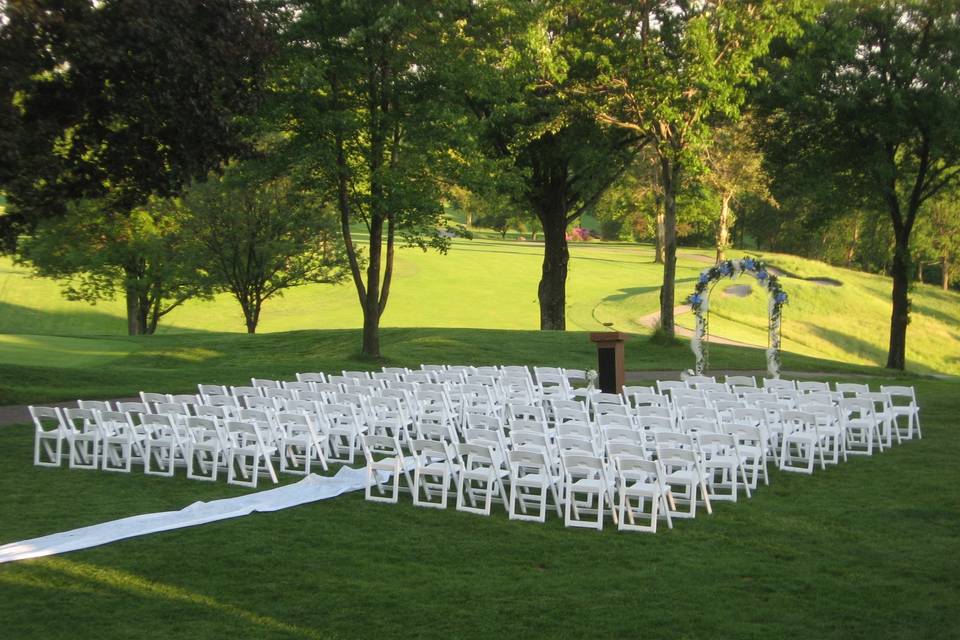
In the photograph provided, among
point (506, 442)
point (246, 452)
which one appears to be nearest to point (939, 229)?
point (506, 442)

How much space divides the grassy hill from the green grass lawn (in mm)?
28862

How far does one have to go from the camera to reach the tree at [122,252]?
38.0 meters

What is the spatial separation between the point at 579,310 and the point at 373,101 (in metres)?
32.4

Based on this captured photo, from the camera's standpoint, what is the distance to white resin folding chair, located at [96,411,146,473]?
12.6 metres

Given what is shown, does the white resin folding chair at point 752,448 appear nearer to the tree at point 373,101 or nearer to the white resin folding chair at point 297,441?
the white resin folding chair at point 297,441

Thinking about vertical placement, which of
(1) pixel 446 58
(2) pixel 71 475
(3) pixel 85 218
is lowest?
(2) pixel 71 475

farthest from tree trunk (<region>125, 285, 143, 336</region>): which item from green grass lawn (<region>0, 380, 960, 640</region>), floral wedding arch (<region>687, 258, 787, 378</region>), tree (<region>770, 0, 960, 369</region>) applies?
green grass lawn (<region>0, 380, 960, 640</region>)

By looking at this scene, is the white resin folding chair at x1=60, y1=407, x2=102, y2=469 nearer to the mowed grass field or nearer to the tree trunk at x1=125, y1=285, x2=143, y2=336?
the mowed grass field

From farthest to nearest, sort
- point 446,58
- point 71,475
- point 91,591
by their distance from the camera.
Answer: point 446,58, point 71,475, point 91,591

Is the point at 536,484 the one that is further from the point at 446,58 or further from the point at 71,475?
the point at 446,58

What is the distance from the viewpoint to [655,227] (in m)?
72.0

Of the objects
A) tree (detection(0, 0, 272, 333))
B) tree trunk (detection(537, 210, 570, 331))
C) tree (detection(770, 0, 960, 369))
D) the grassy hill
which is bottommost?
the grassy hill

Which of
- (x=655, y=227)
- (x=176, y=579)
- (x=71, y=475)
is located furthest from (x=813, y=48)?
(x=655, y=227)

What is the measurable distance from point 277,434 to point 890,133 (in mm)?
21846
